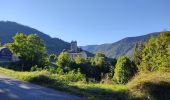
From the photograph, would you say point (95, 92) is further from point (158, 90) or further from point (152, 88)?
point (158, 90)

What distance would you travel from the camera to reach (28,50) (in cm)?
6750

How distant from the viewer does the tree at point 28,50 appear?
2566 inches

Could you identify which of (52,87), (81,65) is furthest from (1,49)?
(52,87)

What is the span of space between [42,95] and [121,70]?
58.5 meters

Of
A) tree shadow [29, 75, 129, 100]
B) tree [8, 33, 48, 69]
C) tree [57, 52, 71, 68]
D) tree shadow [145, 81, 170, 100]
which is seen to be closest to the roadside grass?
tree shadow [145, 81, 170, 100]

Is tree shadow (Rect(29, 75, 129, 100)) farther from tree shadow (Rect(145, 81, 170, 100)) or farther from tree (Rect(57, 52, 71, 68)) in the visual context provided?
tree (Rect(57, 52, 71, 68))

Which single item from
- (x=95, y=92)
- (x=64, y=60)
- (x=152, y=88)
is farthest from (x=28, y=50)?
(x=152, y=88)

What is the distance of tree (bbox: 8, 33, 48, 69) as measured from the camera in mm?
65188

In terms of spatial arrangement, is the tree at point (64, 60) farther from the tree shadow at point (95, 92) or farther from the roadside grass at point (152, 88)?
the roadside grass at point (152, 88)

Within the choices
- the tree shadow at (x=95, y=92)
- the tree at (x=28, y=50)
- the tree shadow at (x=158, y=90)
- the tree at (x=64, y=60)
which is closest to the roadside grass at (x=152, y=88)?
the tree shadow at (x=158, y=90)

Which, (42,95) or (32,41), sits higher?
(32,41)

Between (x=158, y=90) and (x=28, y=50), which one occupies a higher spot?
(x=28, y=50)

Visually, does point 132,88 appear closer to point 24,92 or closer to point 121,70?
point 24,92

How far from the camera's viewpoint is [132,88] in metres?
15.8
